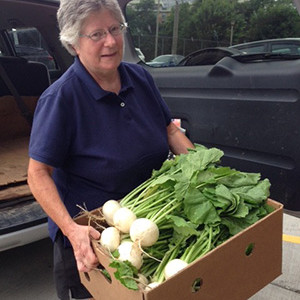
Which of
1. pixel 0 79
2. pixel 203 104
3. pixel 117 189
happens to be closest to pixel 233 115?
pixel 203 104

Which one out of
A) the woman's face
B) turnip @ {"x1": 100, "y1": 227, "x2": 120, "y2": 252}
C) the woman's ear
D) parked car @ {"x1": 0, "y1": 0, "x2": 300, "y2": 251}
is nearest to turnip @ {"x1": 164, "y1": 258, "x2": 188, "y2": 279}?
turnip @ {"x1": 100, "y1": 227, "x2": 120, "y2": 252}

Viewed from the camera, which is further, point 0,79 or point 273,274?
point 0,79

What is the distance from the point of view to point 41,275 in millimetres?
3125

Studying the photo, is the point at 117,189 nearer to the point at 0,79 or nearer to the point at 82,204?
the point at 82,204

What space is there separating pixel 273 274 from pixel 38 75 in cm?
374

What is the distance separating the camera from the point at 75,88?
1778mm

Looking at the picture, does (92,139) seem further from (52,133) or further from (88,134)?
(52,133)

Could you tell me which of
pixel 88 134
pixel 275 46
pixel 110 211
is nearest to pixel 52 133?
pixel 88 134

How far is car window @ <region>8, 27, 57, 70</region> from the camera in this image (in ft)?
14.6

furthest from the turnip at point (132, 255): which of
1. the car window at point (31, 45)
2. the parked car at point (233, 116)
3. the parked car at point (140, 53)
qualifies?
the car window at point (31, 45)

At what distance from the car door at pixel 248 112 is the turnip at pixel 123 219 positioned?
111 centimetres

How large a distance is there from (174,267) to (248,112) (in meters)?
1.29

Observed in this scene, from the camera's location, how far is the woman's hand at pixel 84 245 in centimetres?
155

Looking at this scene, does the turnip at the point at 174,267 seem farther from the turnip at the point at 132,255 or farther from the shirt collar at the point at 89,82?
the shirt collar at the point at 89,82
